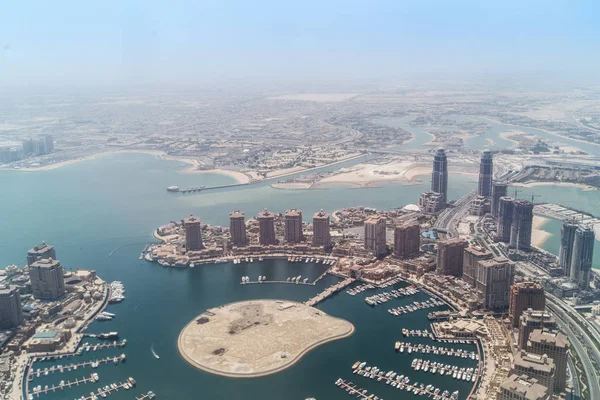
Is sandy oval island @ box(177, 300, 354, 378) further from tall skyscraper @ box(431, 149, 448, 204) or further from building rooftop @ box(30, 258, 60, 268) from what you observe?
tall skyscraper @ box(431, 149, 448, 204)

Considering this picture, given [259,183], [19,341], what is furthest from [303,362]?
[259,183]

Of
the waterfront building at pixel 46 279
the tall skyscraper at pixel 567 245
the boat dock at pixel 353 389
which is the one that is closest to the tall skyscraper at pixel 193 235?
the waterfront building at pixel 46 279

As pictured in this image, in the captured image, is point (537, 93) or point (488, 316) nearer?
point (488, 316)

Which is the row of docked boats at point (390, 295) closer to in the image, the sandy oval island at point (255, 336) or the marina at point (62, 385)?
the sandy oval island at point (255, 336)

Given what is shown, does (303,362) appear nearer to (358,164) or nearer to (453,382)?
(453,382)

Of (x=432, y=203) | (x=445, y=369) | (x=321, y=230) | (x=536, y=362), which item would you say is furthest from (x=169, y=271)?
(x=432, y=203)

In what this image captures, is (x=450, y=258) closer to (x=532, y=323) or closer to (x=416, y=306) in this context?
(x=416, y=306)

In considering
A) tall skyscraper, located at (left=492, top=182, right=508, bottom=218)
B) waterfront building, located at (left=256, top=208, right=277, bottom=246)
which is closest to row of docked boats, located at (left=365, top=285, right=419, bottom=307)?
waterfront building, located at (left=256, top=208, right=277, bottom=246)
